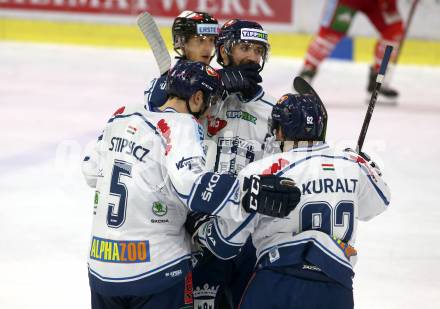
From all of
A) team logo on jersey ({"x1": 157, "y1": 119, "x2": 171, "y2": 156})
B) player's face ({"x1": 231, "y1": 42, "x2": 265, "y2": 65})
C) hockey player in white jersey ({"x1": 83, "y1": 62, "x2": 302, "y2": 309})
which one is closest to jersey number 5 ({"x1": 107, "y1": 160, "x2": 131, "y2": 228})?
hockey player in white jersey ({"x1": 83, "y1": 62, "x2": 302, "y2": 309})

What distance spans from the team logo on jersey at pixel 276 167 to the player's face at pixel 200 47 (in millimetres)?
Answer: 971

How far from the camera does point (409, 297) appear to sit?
390cm

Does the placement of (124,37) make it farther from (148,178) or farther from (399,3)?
(148,178)

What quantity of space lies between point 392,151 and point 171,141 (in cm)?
407

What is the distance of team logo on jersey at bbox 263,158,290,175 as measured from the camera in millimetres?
2669

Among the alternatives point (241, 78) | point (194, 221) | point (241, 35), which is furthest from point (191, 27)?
point (194, 221)

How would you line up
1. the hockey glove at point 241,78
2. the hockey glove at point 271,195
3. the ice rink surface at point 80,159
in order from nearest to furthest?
the hockey glove at point 271,195 < the hockey glove at point 241,78 < the ice rink surface at point 80,159

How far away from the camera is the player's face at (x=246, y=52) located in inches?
133

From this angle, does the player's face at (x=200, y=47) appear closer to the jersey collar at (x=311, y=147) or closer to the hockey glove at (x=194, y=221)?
the hockey glove at (x=194, y=221)

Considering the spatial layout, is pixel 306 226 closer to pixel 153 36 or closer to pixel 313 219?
pixel 313 219

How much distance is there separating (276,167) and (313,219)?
0.59ft

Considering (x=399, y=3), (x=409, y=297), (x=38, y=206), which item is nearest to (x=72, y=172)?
(x=38, y=206)

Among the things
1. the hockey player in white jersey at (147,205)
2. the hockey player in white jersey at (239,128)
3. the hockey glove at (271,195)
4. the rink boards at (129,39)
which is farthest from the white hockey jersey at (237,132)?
the rink boards at (129,39)

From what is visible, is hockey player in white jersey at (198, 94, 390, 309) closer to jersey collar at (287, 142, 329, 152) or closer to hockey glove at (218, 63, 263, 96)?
jersey collar at (287, 142, 329, 152)
